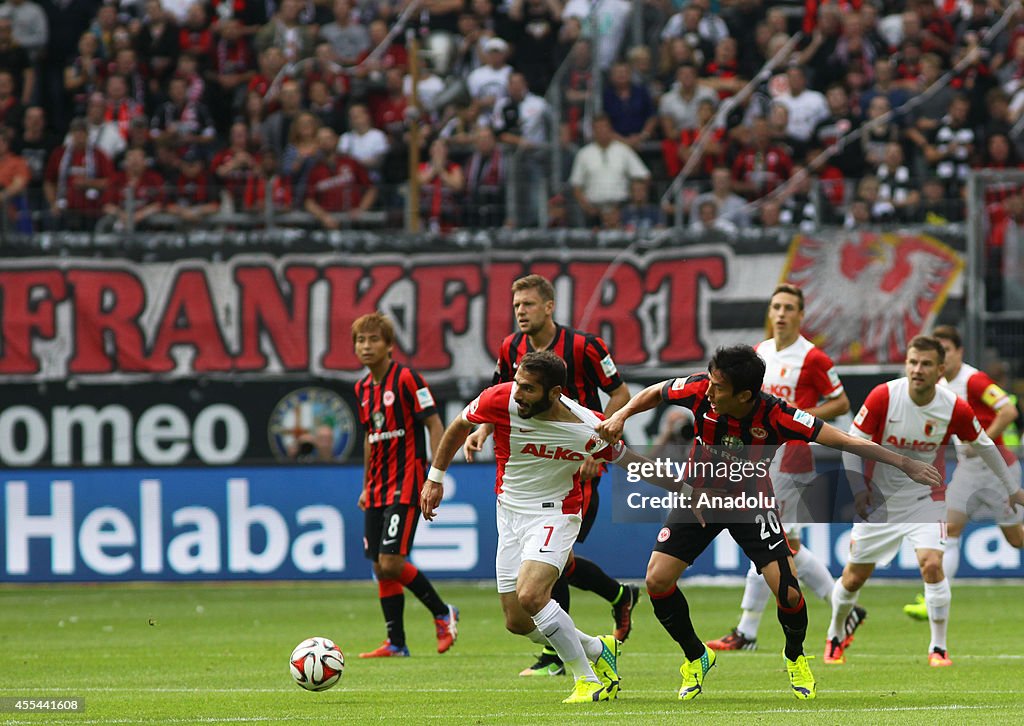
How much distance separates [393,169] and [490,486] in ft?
16.4

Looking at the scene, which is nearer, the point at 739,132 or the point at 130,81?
the point at 739,132

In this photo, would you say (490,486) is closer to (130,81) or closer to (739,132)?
(739,132)

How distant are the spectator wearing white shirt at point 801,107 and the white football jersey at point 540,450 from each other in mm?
12020

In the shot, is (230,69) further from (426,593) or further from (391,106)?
(426,593)

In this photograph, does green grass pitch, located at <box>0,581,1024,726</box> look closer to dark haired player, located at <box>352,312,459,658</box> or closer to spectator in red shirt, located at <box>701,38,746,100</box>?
dark haired player, located at <box>352,312,459,658</box>

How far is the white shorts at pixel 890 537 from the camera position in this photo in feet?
34.6

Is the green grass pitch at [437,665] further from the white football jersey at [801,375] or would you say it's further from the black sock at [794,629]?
the white football jersey at [801,375]

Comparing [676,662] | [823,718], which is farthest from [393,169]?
[823,718]

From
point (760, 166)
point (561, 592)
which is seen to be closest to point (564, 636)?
point (561, 592)

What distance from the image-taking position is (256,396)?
19.8 metres

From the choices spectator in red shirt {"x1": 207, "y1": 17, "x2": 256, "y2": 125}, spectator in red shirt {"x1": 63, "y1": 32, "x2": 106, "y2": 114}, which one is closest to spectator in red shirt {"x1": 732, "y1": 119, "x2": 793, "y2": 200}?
spectator in red shirt {"x1": 207, "y1": 17, "x2": 256, "y2": 125}

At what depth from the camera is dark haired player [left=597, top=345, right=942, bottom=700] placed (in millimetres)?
8133

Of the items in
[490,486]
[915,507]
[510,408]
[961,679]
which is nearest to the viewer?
[510,408]

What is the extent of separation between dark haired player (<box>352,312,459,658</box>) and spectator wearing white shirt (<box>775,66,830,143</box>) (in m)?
9.73
